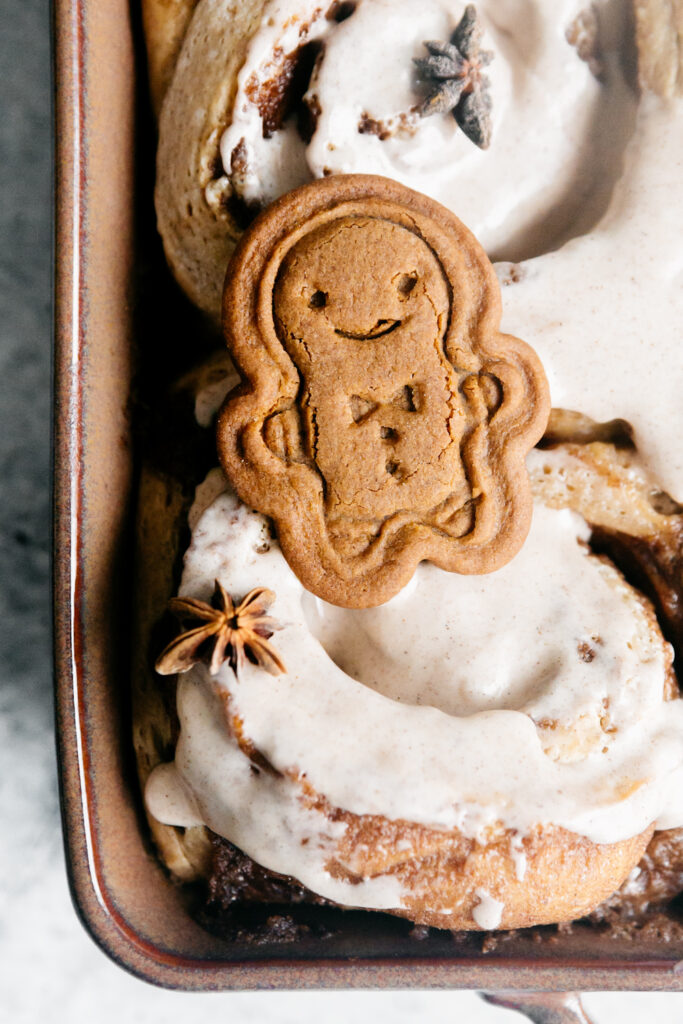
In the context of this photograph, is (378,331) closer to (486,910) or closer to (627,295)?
(627,295)

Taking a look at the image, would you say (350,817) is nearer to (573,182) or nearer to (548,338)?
(548,338)

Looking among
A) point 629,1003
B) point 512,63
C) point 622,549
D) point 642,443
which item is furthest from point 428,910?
point 512,63

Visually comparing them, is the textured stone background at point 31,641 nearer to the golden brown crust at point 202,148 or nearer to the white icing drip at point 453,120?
the golden brown crust at point 202,148

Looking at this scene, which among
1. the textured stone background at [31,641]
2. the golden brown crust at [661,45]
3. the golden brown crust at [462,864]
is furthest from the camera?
the textured stone background at [31,641]

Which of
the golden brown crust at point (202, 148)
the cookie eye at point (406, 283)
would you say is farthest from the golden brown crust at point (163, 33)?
the cookie eye at point (406, 283)

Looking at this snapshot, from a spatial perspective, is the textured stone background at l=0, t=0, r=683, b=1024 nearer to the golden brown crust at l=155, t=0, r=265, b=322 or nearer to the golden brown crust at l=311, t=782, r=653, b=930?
the golden brown crust at l=155, t=0, r=265, b=322

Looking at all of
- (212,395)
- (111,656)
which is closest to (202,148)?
(212,395)
